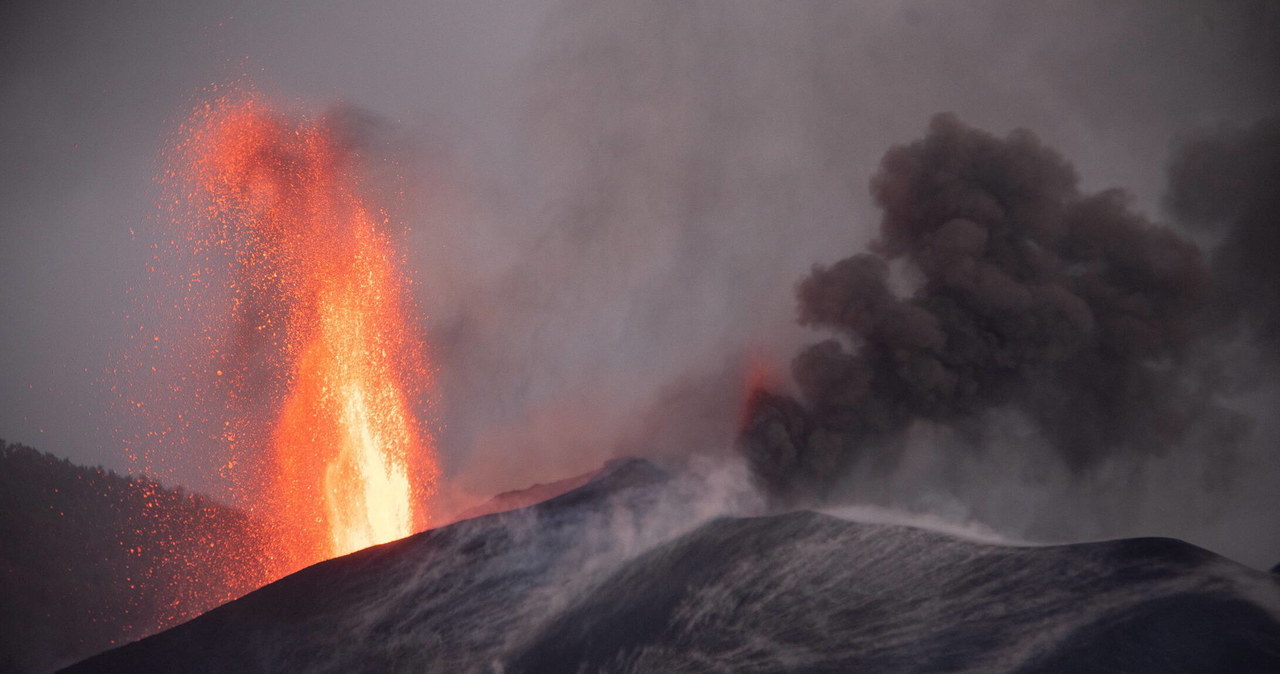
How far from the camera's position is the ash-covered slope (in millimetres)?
17141

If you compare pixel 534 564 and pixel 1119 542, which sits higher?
pixel 534 564

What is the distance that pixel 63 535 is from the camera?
271 feet

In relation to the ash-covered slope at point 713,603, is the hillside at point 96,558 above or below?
above

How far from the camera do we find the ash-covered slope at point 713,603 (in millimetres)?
17141

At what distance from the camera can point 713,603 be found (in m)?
23.2

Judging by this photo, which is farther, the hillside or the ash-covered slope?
the hillside

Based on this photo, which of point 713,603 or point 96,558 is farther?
point 96,558

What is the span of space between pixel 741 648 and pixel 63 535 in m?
82.6

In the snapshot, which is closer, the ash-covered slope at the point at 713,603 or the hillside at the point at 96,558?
A: the ash-covered slope at the point at 713,603

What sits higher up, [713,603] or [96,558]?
[96,558]

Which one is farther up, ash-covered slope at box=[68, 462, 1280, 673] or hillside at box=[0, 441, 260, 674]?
hillside at box=[0, 441, 260, 674]

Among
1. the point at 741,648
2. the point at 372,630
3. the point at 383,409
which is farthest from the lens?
the point at 383,409

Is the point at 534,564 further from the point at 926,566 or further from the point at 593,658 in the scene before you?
the point at 926,566

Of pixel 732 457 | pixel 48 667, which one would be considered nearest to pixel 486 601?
pixel 732 457
